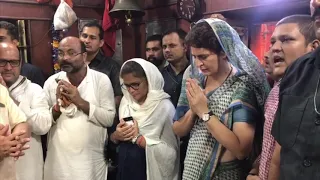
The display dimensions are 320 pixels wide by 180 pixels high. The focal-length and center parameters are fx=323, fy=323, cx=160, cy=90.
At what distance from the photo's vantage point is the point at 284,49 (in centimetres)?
141

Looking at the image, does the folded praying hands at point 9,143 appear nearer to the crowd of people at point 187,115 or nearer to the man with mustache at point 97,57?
the crowd of people at point 187,115

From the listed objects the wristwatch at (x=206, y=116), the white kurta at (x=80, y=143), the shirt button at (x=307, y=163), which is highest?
the wristwatch at (x=206, y=116)

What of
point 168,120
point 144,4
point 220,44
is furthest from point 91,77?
point 144,4

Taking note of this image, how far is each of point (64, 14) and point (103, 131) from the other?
218 cm

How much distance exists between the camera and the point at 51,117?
2.23 m

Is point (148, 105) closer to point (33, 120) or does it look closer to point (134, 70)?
point (134, 70)

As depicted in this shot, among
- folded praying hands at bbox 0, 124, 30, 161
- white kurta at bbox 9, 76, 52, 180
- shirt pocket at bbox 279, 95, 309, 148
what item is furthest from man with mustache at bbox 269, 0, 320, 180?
white kurta at bbox 9, 76, 52, 180

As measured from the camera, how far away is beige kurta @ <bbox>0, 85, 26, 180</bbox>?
5.97 ft

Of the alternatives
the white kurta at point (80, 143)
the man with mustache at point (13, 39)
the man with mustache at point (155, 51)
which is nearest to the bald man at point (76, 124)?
the white kurta at point (80, 143)

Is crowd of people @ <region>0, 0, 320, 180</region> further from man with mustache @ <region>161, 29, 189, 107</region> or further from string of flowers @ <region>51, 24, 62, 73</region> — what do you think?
string of flowers @ <region>51, 24, 62, 73</region>

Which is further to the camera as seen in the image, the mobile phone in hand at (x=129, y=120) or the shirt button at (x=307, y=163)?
the mobile phone in hand at (x=129, y=120)

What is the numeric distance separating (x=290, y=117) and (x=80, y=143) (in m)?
1.56

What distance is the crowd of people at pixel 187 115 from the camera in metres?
1.15

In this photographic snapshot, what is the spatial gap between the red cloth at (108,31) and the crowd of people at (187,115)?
1.80 meters
